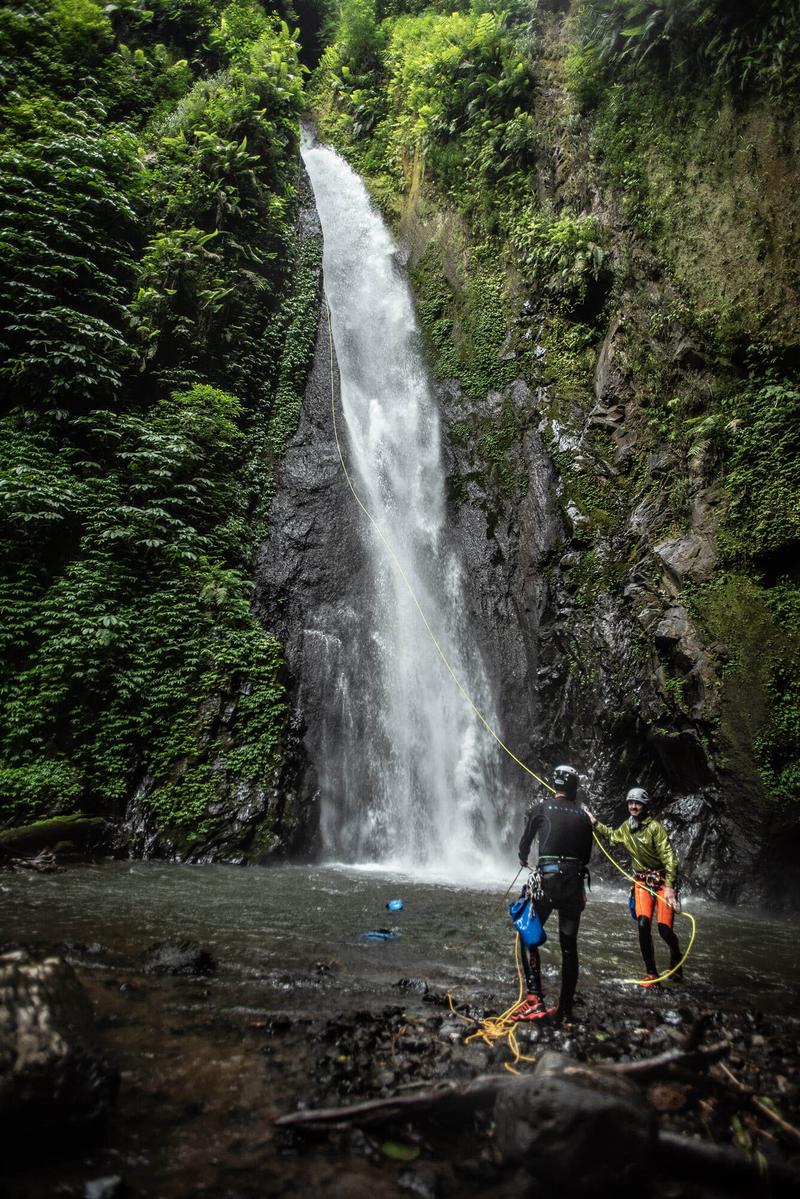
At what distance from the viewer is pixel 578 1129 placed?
2.17m

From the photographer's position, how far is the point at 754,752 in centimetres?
786

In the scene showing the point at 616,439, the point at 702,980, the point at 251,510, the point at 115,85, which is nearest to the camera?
the point at 702,980

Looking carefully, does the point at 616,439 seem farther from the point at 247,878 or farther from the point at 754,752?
the point at 247,878

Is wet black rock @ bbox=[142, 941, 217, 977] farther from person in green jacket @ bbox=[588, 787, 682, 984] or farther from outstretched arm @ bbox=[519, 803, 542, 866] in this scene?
person in green jacket @ bbox=[588, 787, 682, 984]

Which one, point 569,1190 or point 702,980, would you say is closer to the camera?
point 569,1190

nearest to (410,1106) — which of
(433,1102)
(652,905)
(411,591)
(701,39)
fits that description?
(433,1102)

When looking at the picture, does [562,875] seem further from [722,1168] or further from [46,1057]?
[46,1057]

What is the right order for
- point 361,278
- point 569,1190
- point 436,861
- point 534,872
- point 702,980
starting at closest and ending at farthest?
point 569,1190, point 534,872, point 702,980, point 436,861, point 361,278

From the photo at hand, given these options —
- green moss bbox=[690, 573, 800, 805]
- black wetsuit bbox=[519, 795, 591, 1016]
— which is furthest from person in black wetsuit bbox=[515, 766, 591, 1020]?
green moss bbox=[690, 573, 800, 805]

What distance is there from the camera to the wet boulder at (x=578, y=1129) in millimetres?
2119

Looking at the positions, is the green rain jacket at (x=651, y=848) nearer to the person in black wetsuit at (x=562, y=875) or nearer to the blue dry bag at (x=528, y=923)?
the person in black wetsuit at (x=562, y=875)

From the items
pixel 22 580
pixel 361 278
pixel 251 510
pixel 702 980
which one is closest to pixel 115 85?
pixel 361 278

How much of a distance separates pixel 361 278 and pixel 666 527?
13088 mm

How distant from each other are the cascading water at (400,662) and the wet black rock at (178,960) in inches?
227
